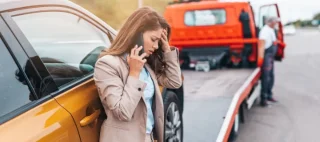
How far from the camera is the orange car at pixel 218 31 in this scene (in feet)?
31.2

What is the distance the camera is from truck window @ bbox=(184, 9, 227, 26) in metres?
9.77

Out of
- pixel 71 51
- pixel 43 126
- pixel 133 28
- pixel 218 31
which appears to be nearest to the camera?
pixel 43 126

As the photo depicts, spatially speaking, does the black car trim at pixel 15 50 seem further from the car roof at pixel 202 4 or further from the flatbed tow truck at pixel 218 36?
the car roof at pixel 202 4

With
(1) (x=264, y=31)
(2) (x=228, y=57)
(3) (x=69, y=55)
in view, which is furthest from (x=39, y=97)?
(2) (x=228, y=57)

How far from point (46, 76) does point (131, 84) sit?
0.50 metres

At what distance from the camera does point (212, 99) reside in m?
6.60

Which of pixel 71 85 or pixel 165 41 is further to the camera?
A: pixel 165 41

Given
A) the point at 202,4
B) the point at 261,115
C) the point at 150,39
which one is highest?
the point at 150,39

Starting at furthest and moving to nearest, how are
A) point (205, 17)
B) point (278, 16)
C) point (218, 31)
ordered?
1. point (278, 16)
2. point (205, 17)
3. point (218, 31)

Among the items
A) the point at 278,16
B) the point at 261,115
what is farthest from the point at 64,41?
the point at 278,16

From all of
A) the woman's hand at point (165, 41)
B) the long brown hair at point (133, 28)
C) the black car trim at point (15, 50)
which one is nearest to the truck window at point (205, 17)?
the woman's hand at point (165, 41)

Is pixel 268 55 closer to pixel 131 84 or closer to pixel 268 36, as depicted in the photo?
pixel 268 36

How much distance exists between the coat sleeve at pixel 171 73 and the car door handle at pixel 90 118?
765mm

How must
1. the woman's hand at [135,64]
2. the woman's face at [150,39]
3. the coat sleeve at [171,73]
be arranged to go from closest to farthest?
the woman's hand at [135,64]
the woman's face at [150,39]
the coat sleeve at [171,73]
